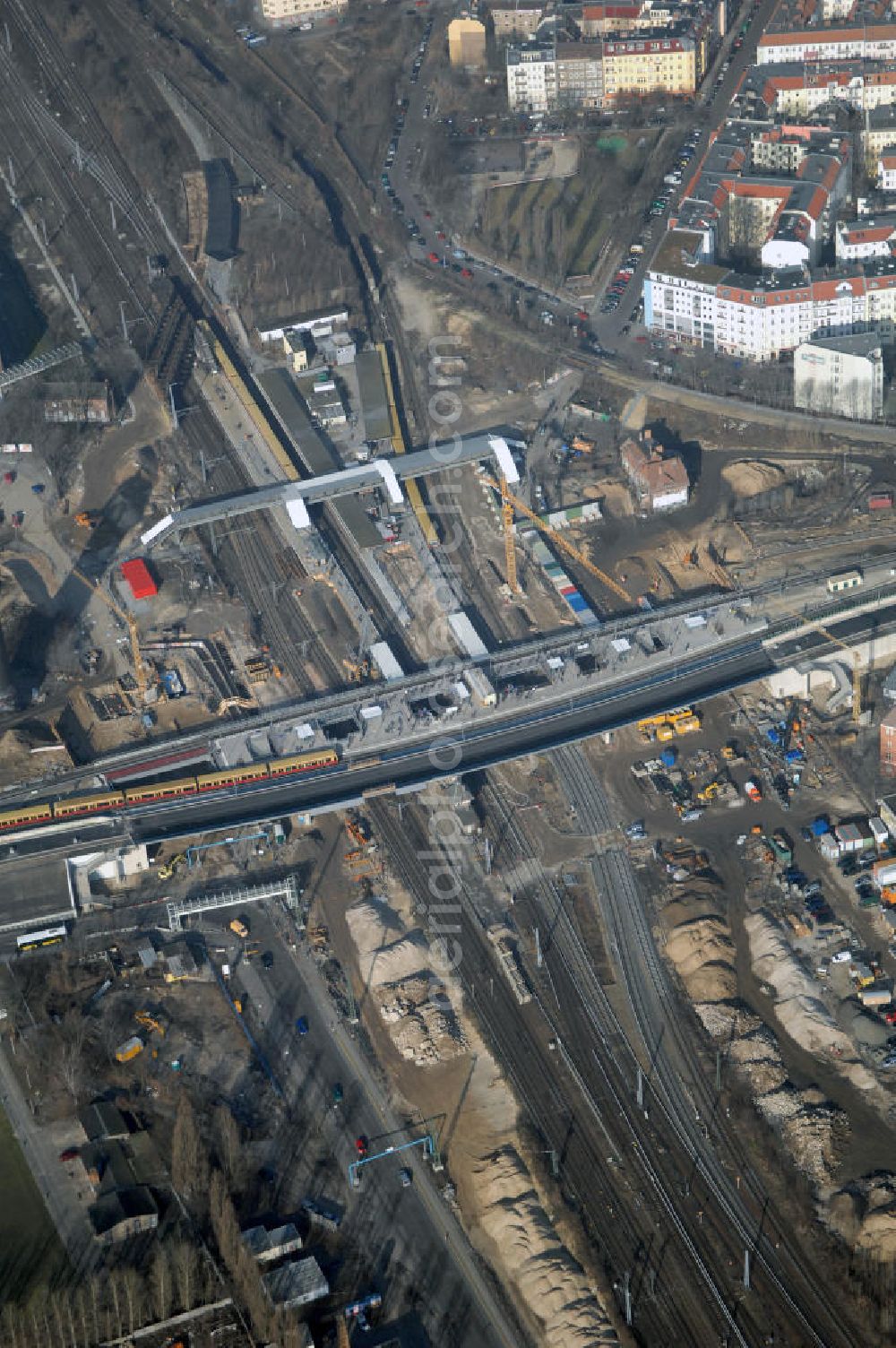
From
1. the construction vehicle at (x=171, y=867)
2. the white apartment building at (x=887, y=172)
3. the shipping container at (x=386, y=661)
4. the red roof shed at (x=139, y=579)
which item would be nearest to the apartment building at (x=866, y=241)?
the white apartment building at (x=887, y=172)

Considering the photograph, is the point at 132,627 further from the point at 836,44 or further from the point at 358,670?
the point at 836,44

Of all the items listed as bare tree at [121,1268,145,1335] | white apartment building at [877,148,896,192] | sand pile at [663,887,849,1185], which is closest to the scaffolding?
sand pile at [663,887,849,1185]

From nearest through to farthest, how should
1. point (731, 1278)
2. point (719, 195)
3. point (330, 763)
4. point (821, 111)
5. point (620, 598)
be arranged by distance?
point (731, 1278)
point (330, 763)
point (620, 598)
point (719, 195)
point (821, 111)

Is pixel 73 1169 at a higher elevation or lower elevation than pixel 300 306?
lower

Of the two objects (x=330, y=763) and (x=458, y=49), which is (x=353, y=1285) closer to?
(x=330, y=763)

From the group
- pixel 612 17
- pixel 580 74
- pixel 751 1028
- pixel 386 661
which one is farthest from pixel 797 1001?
pixel 612 17

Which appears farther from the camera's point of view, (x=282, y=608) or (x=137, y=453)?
(x=137, y=453)

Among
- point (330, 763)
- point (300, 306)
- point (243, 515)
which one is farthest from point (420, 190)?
point (330, 763)

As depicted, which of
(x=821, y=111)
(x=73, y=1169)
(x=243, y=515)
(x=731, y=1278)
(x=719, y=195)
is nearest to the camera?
(x=731, y=1278)
